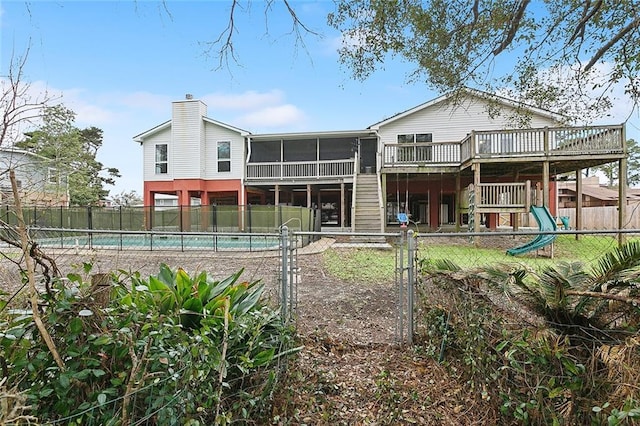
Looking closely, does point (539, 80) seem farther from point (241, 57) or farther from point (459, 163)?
point (459, 163)

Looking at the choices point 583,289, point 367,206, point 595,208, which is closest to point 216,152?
point 367,206

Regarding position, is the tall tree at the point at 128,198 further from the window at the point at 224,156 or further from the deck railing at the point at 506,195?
the deck railing at the point at 506,195

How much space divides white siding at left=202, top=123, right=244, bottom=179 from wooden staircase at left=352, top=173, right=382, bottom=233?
6.74m

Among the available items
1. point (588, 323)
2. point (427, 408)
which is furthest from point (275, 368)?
point (588, 323)

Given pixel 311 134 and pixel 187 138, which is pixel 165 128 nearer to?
pixel 187 138

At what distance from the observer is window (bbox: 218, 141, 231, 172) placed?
19.6 metres

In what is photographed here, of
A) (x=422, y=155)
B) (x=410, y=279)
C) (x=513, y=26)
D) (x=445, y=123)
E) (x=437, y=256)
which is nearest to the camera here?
(x=410, y=279)

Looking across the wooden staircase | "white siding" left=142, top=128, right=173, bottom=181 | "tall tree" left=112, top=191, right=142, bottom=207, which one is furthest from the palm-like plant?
"tall tree" left=112, top=191, right=142, bottom=207

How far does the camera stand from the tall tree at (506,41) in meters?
5.84

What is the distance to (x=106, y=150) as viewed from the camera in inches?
1460

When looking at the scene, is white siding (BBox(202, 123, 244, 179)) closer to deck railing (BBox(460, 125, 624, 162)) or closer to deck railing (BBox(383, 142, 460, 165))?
deck railing (BBox(383, 142, 460, 165))

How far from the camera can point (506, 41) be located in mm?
6316

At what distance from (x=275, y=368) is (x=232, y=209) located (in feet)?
36.2

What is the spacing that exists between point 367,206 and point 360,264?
20.8 ft
